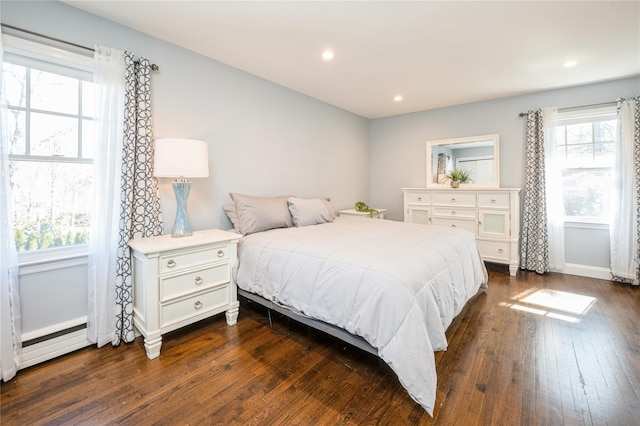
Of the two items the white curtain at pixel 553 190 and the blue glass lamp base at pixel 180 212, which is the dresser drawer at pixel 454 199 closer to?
the white curtain at pixel 553 190

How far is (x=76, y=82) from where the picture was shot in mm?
2086

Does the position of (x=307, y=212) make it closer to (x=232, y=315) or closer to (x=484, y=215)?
(x=232, y=315)

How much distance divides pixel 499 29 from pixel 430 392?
262cm

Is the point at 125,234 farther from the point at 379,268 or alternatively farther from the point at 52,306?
the point at 379,268

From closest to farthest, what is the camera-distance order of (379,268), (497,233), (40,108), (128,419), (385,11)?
(128,419) < (379,268) < (40,108) < (385,11) < (497,233)

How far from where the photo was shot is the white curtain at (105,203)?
2033mm

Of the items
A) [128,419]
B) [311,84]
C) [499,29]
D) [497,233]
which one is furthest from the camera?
[497,233]

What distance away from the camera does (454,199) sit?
4.11 meters

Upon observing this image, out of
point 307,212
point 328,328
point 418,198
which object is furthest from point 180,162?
point 418,198

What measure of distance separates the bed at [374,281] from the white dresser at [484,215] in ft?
4.19

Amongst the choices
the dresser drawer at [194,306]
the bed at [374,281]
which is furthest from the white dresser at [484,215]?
the dresser drawer at [194,306]

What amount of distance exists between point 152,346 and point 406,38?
3.03 meters

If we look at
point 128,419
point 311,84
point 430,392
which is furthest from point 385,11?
point 128,419

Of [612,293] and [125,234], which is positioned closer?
[125,234]
